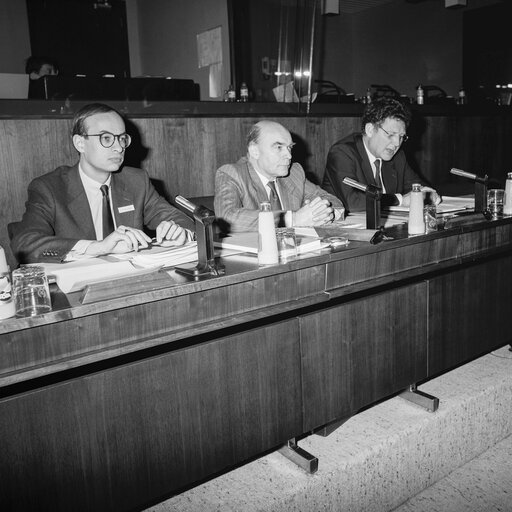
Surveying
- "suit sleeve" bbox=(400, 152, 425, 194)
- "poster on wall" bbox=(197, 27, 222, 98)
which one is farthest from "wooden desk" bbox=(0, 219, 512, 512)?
"poster on wall" bbox=(197, 27, 222, 98)

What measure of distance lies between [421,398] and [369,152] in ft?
4.76

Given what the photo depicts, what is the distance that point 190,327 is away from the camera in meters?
1.44

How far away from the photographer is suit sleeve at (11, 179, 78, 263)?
6.38ft

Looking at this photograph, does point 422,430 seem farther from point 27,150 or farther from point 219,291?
point 27,150

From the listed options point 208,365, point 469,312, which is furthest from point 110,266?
point 469,312

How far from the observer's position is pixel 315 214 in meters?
2.09

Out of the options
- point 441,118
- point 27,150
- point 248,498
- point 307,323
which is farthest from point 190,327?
point 441,118

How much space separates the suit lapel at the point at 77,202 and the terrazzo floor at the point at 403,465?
3.85ft

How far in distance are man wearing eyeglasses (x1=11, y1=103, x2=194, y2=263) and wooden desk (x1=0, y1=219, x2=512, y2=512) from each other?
24.0 inches

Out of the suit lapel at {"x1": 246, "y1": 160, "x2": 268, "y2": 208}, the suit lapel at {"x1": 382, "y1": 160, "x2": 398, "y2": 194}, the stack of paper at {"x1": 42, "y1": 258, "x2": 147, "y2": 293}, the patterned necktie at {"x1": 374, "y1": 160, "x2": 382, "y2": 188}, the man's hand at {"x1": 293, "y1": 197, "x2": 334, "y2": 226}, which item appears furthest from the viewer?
the suit lapel at {"x1": 382, "y1": 160, "x2": 398, "y2": 194}

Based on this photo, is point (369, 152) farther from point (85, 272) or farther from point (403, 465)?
point (85, 272)

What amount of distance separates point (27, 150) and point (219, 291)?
1.66 metres

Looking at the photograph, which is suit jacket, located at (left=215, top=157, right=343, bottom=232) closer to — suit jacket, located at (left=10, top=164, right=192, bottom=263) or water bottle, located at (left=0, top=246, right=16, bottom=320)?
suit jacket, located at (left=10, top=164, right=192, bottom=263)

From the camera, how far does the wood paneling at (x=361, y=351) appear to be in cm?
171
